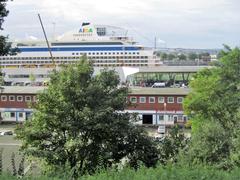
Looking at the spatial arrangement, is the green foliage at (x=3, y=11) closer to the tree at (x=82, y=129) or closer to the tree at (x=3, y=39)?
the tree at (x=3, y=39)

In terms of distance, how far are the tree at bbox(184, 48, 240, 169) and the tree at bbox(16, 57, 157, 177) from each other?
1.99 meters

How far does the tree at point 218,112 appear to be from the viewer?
52.0 ft

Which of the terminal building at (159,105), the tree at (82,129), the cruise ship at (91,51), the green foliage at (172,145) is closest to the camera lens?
the tree at (82,129)

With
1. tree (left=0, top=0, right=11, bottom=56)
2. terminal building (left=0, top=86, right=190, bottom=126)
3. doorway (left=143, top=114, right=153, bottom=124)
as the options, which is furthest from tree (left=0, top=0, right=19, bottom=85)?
doorway (left=143, top=114, right=153, bottom=124)

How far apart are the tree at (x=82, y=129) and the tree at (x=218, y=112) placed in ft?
6.52

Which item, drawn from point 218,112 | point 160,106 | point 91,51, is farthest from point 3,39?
point 91,51

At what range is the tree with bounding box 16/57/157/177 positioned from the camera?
16500mm

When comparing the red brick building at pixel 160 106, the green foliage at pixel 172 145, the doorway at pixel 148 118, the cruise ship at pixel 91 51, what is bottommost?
the doorway at pixel 148 118

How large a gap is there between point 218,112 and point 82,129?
27.6 ft

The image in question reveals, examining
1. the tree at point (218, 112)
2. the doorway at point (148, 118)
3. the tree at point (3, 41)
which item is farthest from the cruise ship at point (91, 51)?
the tree at point (3, 41)

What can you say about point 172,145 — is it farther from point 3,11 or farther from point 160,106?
point 160,106

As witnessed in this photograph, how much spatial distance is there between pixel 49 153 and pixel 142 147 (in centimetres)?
336

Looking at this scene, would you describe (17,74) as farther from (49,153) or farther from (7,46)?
(7,46)

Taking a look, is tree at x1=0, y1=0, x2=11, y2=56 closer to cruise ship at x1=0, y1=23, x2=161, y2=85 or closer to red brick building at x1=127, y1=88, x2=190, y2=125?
red brick building at x1=127, y1=88, x2=190, y2=125
